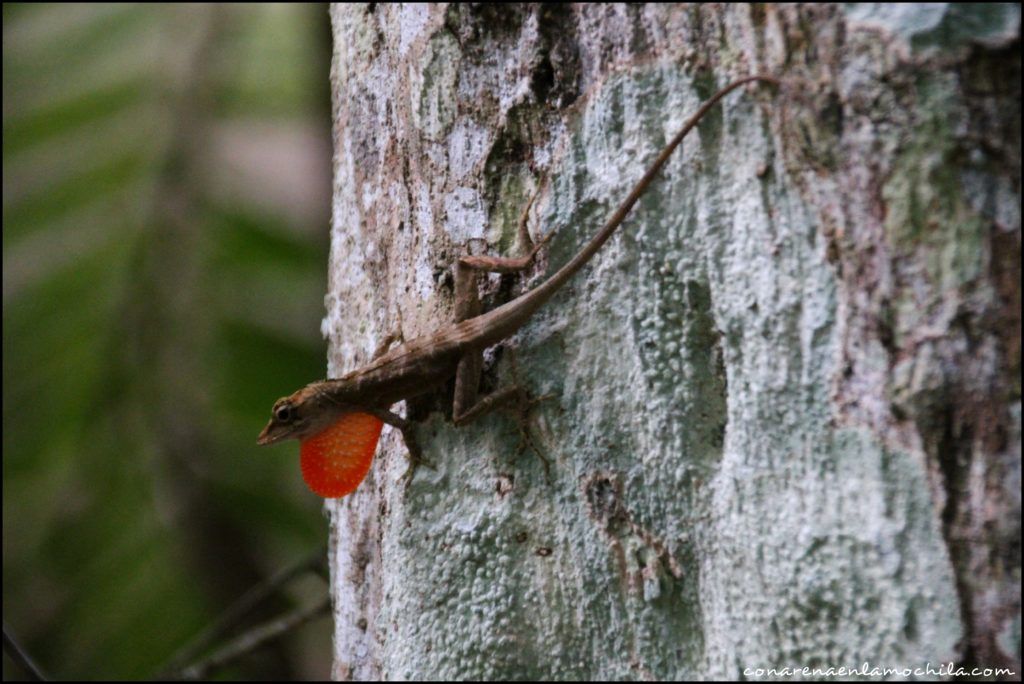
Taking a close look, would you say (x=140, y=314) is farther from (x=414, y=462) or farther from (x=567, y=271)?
(x=567, y=271)

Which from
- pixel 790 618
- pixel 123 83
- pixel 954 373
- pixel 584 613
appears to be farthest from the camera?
pixel 123 83

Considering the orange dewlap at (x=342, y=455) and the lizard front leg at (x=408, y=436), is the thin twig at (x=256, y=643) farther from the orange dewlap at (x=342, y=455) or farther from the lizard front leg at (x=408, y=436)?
the lizard front leg at (x=408, y=436)

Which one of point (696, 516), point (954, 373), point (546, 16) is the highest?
point (546, 16)

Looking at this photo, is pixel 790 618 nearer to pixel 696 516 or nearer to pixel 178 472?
pixel 696 516

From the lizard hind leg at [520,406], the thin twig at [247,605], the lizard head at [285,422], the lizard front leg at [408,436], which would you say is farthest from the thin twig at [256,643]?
the lizard hind leg at [520,406]

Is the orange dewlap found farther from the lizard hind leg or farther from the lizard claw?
the lizard hind leg

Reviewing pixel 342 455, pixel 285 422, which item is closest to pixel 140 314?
pixel 285 422

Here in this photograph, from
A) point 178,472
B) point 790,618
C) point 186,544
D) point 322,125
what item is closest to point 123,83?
point 322,125

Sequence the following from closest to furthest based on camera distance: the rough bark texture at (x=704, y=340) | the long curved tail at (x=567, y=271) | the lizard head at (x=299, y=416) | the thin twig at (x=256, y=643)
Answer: the rough bark texture at (x=704, y=340), the long curved tail at (x=567, y=271), the lizard head at (x=299, y=416), the thin twig at (x=256, y=643)
